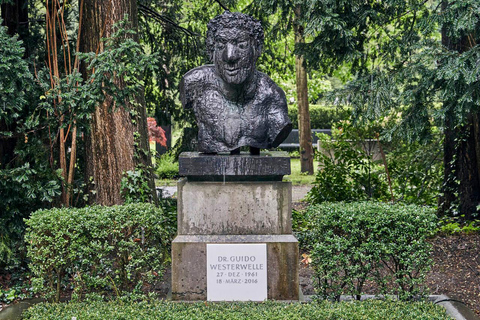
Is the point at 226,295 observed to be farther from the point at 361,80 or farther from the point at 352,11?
the point at 352,11

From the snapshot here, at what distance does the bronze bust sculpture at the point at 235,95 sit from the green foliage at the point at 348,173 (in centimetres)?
487

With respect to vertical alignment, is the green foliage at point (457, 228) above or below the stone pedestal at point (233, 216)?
below

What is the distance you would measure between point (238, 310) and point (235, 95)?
207 centimetres

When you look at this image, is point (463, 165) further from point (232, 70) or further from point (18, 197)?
point (18, 197)

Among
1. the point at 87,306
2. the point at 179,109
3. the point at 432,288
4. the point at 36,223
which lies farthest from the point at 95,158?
the point at 432,288

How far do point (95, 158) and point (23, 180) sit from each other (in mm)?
1071

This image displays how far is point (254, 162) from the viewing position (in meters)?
5.47

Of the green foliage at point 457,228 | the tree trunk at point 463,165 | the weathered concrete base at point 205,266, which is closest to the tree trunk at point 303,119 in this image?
the tree trunk at point 463,165

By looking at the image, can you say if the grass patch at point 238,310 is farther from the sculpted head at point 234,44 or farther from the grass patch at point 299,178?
the grass patch at point 299,178

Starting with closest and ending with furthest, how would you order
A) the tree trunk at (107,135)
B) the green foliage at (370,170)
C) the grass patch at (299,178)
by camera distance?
the tree trunk at (107,135) < the green foliage at (370,170) < the grass patch at (299,178)

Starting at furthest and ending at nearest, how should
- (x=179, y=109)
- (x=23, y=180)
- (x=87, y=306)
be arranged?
(x=179, y=109), (x=23, y=180), (x=87, y=306)

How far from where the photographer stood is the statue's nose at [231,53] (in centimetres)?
539

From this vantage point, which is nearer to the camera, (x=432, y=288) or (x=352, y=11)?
(x=432, y=288)

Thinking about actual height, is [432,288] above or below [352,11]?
below
